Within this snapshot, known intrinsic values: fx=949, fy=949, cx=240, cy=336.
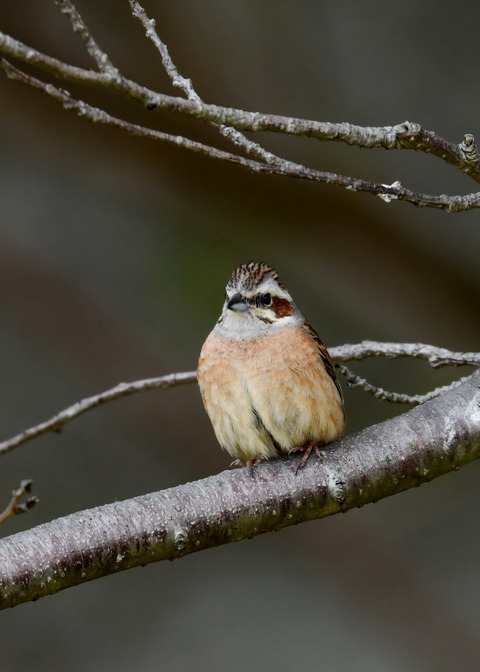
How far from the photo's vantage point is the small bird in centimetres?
321

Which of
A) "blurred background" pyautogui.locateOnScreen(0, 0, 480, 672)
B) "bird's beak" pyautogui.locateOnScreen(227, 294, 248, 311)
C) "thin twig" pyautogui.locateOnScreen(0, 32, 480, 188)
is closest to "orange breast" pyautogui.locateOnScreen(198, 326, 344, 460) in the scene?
"bird's beak" pyautogui.locateOnScreen(227, 294, 248, 311)

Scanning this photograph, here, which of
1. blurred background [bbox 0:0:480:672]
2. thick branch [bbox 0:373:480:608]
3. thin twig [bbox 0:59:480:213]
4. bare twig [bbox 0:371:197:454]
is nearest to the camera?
thin twig [bbox 0:59:480:213]

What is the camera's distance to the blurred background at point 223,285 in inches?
227

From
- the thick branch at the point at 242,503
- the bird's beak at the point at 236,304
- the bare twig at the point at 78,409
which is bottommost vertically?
the thick branch at the point at 242,503

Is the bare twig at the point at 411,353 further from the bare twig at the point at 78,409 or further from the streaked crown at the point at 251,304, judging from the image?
the bare twig at the point at 78,409

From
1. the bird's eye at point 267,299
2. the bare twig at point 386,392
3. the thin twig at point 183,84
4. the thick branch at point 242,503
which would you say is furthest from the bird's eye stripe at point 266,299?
the thin twig at point 183,84

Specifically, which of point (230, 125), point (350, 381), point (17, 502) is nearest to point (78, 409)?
point (17, 502)

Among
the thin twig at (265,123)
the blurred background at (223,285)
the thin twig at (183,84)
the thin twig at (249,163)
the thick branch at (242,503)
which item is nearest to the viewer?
the thin twig at (265,123)

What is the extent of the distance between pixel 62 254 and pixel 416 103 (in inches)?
98.5

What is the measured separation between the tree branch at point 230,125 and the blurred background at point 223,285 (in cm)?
322

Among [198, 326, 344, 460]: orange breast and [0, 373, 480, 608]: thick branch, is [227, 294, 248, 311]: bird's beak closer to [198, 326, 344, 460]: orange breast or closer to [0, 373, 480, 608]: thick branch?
[198, 326, 344, 460]: orange breast

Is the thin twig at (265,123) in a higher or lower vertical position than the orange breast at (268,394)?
higher

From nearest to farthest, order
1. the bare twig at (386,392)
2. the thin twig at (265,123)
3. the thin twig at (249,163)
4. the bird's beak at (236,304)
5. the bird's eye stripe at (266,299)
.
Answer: the thin twig at (265,123) → the thin twig at (249,163) → the bare twig at (386,392) → the bird's beak at (236,304) → the bird's eye stripe at (266,299)

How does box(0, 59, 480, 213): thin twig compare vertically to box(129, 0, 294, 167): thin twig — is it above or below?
below
